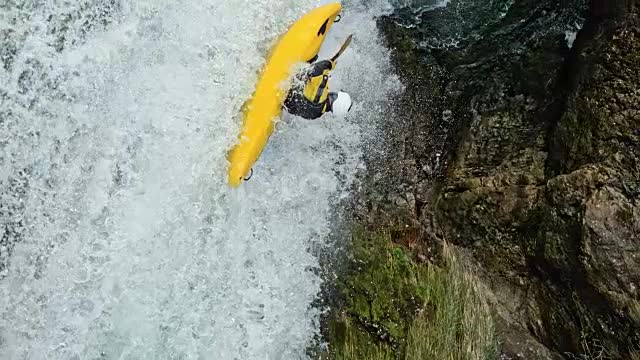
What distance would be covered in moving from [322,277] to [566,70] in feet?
9.15

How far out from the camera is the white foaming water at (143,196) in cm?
466

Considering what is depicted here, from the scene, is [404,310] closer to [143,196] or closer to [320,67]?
[320,67]

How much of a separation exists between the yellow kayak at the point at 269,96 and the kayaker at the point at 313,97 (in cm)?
9

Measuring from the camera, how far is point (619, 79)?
4.38 m

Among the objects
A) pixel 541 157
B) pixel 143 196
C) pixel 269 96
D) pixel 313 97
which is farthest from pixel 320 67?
pixel 541 157

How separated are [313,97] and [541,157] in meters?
2.00

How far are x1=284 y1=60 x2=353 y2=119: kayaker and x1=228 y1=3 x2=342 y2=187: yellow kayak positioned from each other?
0.09m

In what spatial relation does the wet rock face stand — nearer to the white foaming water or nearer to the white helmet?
the white helmet

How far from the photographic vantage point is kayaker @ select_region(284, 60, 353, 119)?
4.83 m

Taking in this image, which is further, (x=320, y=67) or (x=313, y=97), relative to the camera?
(x=320, y=67)

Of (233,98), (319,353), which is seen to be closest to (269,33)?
(233,98)

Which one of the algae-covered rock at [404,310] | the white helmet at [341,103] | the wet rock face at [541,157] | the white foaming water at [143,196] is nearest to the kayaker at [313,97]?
the white helmet at [341,103]

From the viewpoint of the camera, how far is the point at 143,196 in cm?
484

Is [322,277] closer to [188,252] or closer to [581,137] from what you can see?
[188,252]
